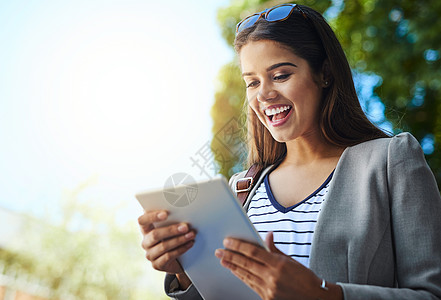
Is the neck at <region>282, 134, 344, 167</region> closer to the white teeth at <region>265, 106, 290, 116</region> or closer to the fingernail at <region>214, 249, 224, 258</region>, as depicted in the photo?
the white teeth at <region>265, 106, 290, 116</region>

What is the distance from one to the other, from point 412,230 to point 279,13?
0.69 metres

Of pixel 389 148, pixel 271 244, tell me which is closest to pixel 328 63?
pixel 389 148

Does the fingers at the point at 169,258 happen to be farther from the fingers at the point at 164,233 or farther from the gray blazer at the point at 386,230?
the gray blazer at the point at 386,230

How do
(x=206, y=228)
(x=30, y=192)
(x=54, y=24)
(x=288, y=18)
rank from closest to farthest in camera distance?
1. (x=206, y=228)
2. (x=288, y=18)
3. (x=30, y=192)
4. (x=54, y=24)

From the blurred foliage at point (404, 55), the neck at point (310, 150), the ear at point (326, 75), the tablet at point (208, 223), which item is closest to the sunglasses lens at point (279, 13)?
the ear at point (326, 75)

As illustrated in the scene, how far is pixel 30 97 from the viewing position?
9289 mm

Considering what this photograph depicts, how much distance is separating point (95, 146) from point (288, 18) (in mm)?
8499

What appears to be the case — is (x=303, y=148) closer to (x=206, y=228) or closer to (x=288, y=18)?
(x=288, y=18)

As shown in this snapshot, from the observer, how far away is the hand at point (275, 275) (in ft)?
2.57

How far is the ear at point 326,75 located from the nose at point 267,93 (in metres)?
0.17

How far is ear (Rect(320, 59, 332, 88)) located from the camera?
1.25 meters

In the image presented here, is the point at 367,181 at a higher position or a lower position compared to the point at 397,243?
higher

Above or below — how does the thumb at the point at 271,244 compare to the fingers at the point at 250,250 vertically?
below

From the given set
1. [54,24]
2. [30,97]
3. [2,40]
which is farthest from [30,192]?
[54,24]
